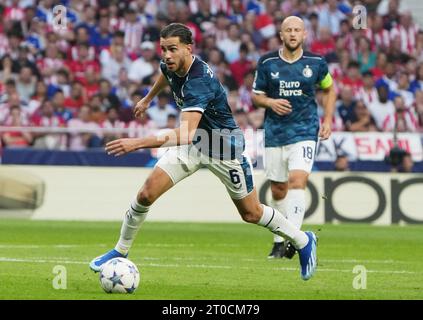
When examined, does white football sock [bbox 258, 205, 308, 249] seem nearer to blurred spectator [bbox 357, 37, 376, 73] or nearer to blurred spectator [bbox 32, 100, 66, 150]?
blurred spectator [bbox 32, 100, 66, 150]

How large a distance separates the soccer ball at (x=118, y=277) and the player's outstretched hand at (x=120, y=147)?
973mm

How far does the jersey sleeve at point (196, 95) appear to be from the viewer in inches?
366

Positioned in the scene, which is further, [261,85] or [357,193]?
[357,193]

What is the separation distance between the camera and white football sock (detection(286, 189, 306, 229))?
475 inches

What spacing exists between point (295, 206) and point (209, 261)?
1132 mm

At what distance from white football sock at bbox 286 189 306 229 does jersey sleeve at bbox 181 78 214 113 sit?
2918 mm

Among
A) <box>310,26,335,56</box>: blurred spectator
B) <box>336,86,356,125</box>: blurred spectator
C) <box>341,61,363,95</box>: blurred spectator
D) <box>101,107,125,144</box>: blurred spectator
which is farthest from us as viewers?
<box>310,26,335,56</box>: blurred spectator

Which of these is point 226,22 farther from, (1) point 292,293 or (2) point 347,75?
(1) point 292,293

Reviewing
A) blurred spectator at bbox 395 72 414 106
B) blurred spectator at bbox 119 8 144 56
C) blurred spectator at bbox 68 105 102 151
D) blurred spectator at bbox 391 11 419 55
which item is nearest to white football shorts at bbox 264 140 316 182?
blurred spectator at bbox 68 105 102 151

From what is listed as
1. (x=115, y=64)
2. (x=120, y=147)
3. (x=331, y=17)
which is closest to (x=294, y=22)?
(x=120, y=147)

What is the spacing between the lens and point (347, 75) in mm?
22234
